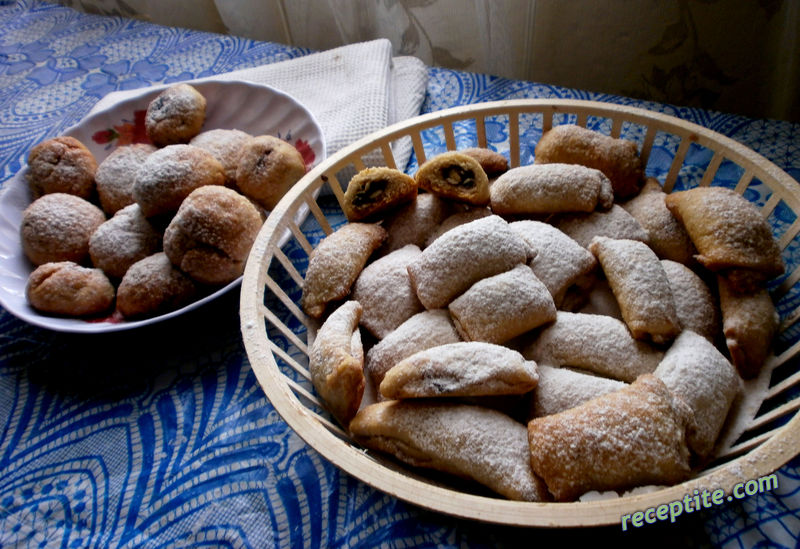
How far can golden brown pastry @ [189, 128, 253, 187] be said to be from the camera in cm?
95

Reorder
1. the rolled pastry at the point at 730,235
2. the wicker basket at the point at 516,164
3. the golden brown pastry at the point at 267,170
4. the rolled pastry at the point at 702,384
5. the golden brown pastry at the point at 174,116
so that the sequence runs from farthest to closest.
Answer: the golden brown pastry at the point at 174,116 → the golden brown pastry at the point at 267,170 → the rolled pastry at the point at 730,235 → the rolled pastry at the point at 702,384 → the wicker basket at the point at 516,164

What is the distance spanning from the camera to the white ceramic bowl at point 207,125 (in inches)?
36.4

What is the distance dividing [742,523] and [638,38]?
106cm

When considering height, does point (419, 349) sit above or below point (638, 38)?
below

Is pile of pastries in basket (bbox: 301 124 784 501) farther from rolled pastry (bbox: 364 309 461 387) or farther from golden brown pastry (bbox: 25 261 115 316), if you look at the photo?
golden brown pastry (bbox: 25 261 115 316)

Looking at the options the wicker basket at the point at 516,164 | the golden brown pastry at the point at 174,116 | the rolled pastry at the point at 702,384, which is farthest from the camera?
the golden brown pastry at the point at 174,116

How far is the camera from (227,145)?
980 mm

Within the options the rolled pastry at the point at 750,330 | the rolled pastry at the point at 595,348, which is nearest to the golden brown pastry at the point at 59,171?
the rolled pastry at the point at 595,348

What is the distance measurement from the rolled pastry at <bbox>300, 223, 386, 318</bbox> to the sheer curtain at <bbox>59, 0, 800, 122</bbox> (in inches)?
33.2

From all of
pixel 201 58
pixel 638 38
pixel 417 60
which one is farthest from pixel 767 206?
pixel 201 58

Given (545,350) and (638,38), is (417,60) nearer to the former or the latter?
(638,38)

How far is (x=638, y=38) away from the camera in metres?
1.19

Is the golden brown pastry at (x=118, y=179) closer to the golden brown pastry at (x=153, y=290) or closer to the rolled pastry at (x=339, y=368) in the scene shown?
the golden brown pastry at (x=153, y=290)

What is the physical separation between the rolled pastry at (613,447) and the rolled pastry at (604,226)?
0.28 metres
